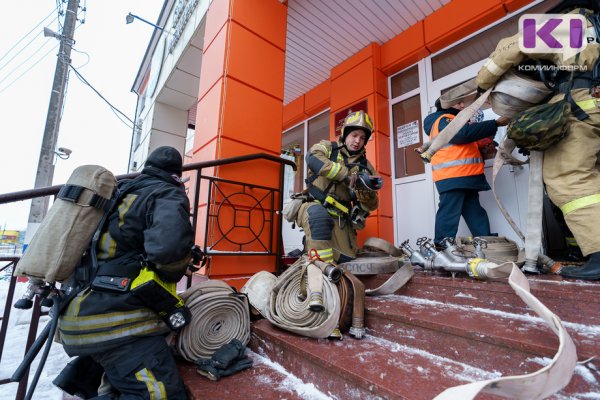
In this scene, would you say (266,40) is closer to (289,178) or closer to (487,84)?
(487,84)

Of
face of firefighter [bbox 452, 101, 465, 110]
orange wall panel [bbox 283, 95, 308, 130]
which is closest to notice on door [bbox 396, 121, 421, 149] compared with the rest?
face of firefighter [bbox 452, 101, 465, 110]

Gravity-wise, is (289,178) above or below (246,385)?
above

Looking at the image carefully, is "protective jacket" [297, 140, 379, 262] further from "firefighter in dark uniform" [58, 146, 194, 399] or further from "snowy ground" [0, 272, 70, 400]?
"snowy ground" [0, 272, 70, 400]

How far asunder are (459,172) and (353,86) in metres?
2.80

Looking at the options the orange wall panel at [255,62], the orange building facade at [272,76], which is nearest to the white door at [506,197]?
the orange building facade at [272,76]

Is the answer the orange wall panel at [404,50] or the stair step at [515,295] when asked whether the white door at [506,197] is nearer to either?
the orange wall panel at [404,50]

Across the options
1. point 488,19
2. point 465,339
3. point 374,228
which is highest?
point 488,19

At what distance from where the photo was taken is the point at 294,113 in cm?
650

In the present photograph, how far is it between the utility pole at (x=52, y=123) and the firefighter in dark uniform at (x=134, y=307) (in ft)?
17.2

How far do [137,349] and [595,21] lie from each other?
3.64 metres

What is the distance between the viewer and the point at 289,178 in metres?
6.21

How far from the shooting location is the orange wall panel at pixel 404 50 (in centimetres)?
422

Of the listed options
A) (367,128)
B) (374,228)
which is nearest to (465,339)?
(367,128)

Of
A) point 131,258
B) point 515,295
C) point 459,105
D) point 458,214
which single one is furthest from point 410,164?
point 131,258
